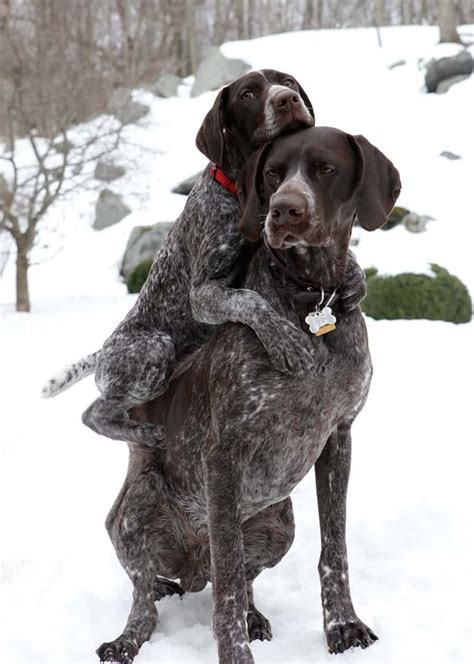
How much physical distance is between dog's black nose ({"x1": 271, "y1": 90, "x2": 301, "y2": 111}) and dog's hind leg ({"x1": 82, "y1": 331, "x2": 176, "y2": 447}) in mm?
965

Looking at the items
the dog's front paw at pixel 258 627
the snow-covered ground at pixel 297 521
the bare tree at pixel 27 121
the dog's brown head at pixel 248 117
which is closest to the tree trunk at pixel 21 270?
the bare tree at pixel 27 121

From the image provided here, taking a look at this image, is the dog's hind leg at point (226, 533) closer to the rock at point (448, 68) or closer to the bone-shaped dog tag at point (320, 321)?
the bone-shaped dog tag at point (320, 321)

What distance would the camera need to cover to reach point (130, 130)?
802 inches

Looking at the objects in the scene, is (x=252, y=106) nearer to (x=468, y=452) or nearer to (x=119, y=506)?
(x=119, y=506)

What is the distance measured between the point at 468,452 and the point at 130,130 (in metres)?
16.7

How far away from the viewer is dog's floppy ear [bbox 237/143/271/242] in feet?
9.20

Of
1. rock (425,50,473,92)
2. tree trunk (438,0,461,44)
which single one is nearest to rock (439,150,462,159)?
rock (425,50,473,92)

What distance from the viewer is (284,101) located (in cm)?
293

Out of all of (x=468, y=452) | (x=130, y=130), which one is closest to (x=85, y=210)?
(x=130, y=130)

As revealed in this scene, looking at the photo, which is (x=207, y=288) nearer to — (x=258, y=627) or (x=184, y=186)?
(x=258, y=627)

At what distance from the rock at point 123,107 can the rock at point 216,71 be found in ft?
19.5

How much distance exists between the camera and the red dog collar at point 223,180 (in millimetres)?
3135

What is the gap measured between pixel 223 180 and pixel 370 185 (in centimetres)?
65

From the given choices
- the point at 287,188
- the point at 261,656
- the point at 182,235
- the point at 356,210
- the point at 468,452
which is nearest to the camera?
the point at 287,188
